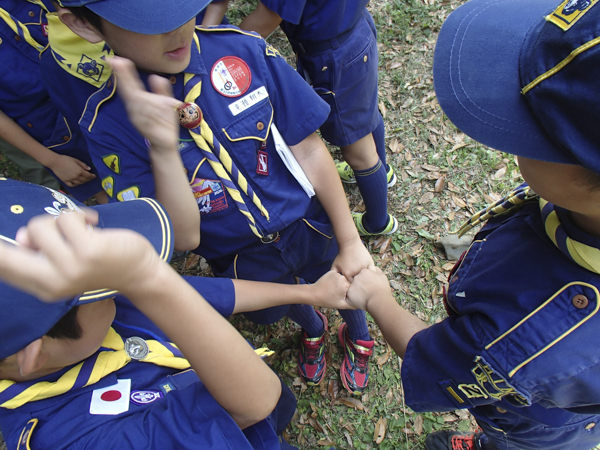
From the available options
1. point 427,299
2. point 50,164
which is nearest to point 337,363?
point 427,299

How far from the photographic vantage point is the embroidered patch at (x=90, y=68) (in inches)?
70.7

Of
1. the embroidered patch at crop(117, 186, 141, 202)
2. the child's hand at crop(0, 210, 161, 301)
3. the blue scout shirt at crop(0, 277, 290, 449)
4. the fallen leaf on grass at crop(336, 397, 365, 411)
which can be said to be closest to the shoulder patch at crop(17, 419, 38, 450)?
the blue scout shirt at crop(0, 277, 290, 449)

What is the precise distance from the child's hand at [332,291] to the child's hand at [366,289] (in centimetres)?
3

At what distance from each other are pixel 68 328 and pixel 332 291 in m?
1.19

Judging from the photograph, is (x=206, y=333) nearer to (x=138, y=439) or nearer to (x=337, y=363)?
(x=138, y=439)

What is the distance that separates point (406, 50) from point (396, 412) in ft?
12.5

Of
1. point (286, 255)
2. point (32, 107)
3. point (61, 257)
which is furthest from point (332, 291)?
point (32, 107)

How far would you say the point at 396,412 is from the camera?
2771mm

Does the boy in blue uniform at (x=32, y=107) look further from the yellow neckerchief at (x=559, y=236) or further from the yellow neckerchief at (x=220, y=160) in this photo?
the yellow neckerchief at (x=559, y=236)

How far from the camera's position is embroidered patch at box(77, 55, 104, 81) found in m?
1.80

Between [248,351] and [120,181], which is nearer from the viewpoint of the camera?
[248,351]

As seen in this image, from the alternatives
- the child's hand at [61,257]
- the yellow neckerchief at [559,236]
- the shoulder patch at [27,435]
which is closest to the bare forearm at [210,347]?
the child's hand at [61,257]

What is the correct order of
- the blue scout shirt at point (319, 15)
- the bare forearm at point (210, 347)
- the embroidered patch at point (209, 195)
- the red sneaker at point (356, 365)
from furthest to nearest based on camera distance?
the red sneaker at point (356, 365) < the blue scout shirt at point (319, 15) < the embroidered patch at point (209, 195) < the bare forearm at point (210, 347)

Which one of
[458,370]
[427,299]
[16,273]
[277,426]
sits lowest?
[427,299]
